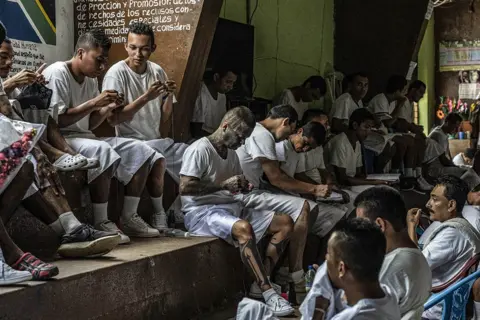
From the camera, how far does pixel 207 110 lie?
7.14 meters

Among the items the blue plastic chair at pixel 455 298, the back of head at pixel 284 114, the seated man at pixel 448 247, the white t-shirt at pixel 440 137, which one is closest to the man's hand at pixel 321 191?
the back of head at pixel 284 114

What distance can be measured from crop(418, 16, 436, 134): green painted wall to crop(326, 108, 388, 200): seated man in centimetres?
592

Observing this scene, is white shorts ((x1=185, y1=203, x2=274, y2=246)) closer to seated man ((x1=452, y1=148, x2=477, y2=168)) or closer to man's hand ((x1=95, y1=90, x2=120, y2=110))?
man's hand ((x1=95, y1=90, x2=120, y2=110))

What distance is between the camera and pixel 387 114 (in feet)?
32.2

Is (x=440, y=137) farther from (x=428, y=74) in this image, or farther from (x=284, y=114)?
(x=284, y=114)

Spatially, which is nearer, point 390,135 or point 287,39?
point 390,135

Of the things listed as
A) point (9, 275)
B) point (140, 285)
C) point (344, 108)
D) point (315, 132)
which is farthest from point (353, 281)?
point (344, 108)

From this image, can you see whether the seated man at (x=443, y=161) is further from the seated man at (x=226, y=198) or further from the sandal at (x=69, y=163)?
the sandal at (x=69, y=163)

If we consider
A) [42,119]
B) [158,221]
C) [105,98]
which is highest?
[105,98]

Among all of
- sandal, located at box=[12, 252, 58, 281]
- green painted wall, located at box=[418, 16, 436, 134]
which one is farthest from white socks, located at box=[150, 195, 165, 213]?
green painted wall, located at box=[418, 16, 436, 134]

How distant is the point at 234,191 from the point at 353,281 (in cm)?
278

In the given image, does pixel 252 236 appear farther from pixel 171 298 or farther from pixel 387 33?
pixel 387 33

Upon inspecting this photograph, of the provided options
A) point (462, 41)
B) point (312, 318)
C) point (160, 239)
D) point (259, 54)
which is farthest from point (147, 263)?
point (462, 41)

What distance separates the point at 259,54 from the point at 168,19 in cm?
285
